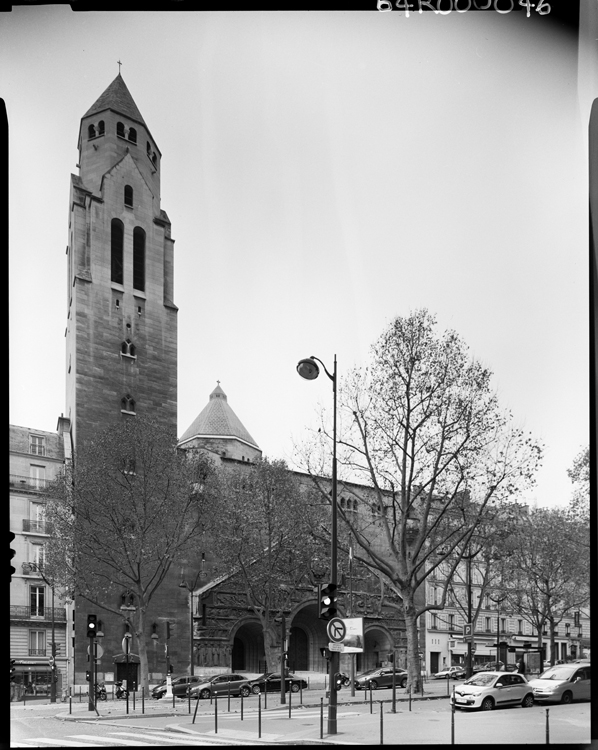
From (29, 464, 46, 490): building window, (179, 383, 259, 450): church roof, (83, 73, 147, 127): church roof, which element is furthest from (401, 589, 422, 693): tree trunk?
(179, 383, 259, 450): church roof

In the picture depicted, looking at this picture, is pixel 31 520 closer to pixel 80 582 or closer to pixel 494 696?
pixel 80 582

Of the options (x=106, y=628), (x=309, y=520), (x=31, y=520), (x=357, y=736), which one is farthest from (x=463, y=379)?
(x=106, y=628)

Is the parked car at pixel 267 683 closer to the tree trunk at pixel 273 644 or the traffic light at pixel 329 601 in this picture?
the tree trunk at pixel 273 644

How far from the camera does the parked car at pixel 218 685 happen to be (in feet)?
102

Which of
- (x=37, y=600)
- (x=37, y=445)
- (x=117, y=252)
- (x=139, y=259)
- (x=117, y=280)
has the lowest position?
(x=37, y=600)

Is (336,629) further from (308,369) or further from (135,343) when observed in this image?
(135,343)

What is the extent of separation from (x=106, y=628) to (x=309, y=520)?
15.6 meters

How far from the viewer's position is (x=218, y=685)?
31547mm

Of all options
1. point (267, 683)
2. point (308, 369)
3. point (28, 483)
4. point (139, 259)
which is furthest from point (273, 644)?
point (139, 259)

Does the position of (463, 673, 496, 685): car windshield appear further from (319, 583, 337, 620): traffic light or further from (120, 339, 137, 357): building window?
(120, 339, 137, 357): building window

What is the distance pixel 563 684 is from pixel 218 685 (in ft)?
49.0

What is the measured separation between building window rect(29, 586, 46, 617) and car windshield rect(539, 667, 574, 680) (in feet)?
78.5

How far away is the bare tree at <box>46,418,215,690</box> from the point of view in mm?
32062

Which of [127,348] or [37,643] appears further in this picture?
[127,348]
